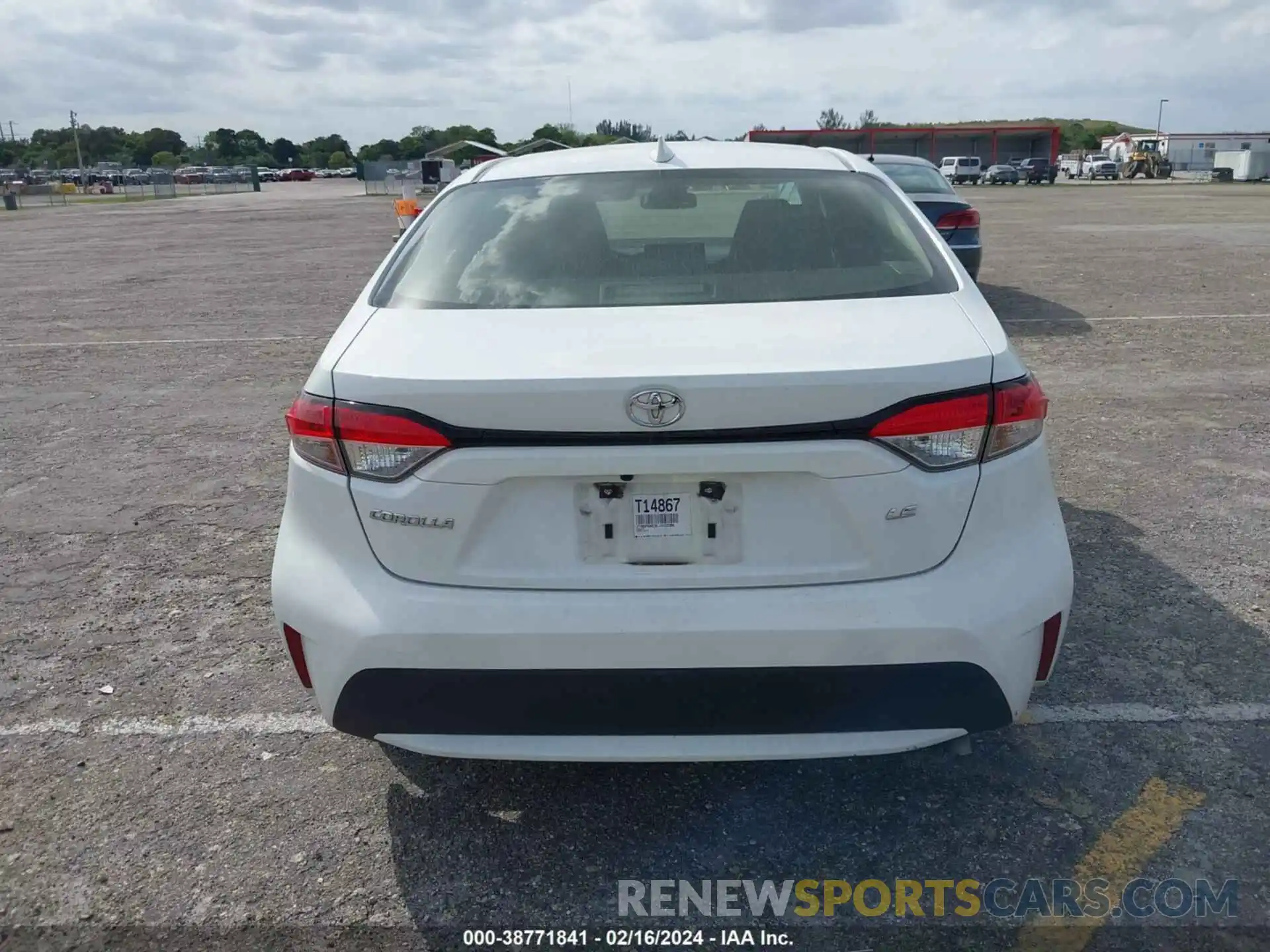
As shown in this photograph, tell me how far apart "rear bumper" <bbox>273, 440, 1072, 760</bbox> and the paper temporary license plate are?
133mm

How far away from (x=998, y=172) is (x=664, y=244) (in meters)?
64.2

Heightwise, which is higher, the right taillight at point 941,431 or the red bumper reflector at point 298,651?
the right taillight at point 941,431

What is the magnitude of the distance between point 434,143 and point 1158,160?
7412 cm

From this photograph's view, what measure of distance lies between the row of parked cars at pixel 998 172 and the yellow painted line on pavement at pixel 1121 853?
63.3 metres

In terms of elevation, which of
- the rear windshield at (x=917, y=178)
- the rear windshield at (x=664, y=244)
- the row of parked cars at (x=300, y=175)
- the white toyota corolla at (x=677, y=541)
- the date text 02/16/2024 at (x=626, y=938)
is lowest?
the date text 02/16/2024 at (x=626, y=938)

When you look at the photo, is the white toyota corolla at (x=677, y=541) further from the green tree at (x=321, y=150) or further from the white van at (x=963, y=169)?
the green tree at (x=321, y=150)

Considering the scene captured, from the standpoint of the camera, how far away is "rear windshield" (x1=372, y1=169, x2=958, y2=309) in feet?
9.06

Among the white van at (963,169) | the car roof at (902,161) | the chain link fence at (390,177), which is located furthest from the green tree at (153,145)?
the car roof at (902,161)

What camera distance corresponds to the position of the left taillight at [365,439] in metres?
2.24

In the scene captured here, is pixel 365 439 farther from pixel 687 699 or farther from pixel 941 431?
pixel 941 431

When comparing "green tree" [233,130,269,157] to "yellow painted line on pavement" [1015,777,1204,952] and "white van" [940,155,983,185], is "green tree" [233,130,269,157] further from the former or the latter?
"yellow painted line on pavement" [1015,777,1204,952]

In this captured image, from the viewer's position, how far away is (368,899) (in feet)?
8.14

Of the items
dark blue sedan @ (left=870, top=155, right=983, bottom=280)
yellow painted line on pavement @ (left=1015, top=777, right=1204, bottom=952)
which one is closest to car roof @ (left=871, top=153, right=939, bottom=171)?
dark blue sedan @ (left=870, top=155, right=983, bottom=280)

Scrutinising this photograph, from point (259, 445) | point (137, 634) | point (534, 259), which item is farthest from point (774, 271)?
point (259, 445)
